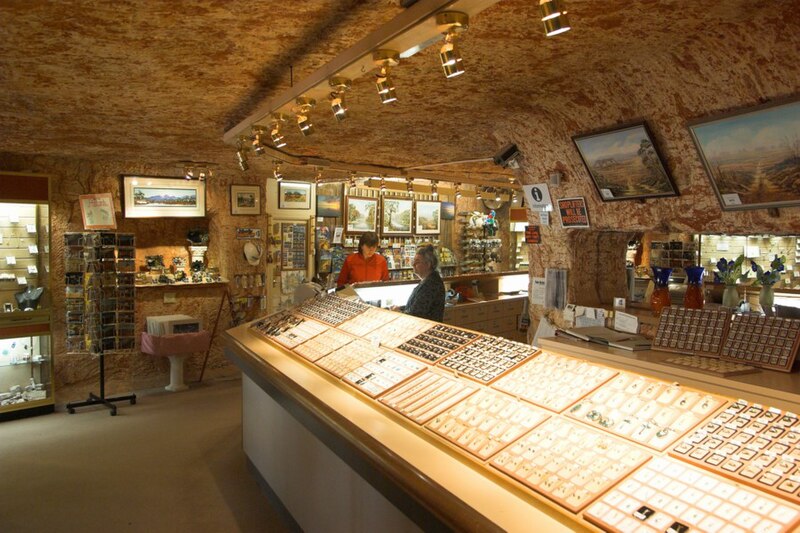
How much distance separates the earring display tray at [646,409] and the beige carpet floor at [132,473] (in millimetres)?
2701

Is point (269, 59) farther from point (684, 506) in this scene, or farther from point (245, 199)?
point (245, 199)

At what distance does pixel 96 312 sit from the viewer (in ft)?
22.0

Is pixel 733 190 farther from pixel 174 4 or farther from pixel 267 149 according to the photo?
pixel 267 149

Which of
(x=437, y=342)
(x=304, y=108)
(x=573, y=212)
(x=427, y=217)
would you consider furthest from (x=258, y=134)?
(x=427, y=217)

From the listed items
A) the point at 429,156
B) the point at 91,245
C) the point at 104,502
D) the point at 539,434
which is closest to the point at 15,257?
the point at 91,245

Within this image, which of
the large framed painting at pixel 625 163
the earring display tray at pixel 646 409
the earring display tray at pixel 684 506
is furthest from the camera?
the large framed painting at pixel 625 163

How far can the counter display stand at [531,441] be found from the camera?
1620 mm

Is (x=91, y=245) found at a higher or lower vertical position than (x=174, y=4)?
lower

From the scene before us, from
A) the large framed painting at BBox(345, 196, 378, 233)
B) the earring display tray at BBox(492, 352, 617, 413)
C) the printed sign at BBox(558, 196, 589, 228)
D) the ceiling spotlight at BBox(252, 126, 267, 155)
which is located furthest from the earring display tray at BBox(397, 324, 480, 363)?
the large framed painting at BBox(345, 196, 378, 233)

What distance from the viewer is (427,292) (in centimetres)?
505

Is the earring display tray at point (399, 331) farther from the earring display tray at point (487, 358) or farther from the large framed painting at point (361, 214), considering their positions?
the large framed painting at point (361, 214)

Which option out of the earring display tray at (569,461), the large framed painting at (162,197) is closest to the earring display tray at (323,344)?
the earring display tray at (569,461)

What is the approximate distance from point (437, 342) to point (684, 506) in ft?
5.58

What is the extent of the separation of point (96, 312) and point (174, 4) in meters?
A: 5.32
